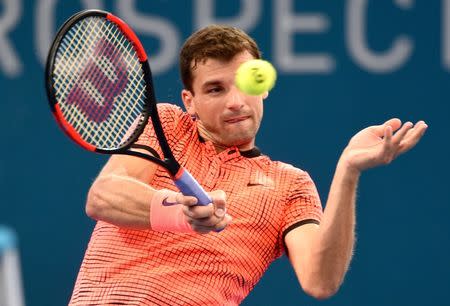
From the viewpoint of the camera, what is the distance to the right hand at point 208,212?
10.8ft

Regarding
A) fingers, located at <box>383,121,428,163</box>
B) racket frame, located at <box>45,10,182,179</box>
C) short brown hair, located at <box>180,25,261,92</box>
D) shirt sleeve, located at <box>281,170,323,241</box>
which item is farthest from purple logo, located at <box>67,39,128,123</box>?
fingers, located at <box>383,121,428,163</box>

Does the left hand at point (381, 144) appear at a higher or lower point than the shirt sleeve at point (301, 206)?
higher

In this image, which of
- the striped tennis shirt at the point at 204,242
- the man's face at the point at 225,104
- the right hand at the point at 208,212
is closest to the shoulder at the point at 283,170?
the striped tennis shirt at the point at 204,242

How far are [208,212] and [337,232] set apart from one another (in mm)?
430

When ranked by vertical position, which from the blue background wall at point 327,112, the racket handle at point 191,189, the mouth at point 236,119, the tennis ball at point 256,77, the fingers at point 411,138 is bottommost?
the blue background wall at point 327,112

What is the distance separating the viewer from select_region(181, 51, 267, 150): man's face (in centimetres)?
387

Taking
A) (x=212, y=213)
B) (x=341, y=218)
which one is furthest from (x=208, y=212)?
(x=341, y=218)

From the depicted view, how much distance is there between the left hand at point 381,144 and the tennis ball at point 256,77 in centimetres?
38

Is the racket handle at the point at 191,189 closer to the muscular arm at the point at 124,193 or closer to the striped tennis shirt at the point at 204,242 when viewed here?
the muscular arm at the point at 124,193

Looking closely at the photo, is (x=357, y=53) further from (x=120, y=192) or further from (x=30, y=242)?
(x=120, y=192)

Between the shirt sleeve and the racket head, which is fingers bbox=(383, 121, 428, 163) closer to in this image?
the shirt sleeve

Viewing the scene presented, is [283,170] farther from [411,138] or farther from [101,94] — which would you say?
[411,138]

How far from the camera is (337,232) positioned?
11.3ft

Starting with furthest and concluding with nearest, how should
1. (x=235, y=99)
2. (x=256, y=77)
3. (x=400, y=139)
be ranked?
(x=235, y=99) → (x=256, y=77) → (x=400, y=139)
